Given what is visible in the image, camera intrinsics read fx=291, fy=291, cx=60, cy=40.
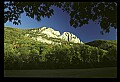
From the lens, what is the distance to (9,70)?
6.75 meters

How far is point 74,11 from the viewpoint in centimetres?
707

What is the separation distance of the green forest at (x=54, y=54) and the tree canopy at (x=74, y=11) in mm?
381

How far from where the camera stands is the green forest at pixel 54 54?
6863 millimetres

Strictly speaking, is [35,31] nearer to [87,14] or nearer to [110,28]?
[87,14]

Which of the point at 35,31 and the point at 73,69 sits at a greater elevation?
the point at 35,31

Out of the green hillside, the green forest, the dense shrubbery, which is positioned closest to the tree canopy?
the green hillside

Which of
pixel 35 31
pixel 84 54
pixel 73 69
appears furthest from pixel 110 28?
pixel 35 31

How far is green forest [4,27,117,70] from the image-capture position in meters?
6.86

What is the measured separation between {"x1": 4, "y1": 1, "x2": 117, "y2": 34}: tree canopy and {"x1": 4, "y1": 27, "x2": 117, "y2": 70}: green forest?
381 millimetres

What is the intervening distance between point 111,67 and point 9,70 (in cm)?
238

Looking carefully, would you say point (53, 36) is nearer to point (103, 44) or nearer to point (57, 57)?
point (57, 57)

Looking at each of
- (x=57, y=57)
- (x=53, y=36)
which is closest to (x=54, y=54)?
(x=57, y=57)

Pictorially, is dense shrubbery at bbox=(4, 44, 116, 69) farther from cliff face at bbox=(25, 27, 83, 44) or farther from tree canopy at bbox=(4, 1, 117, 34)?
tree canopy at bbox=(4, 1, 117, 34)
